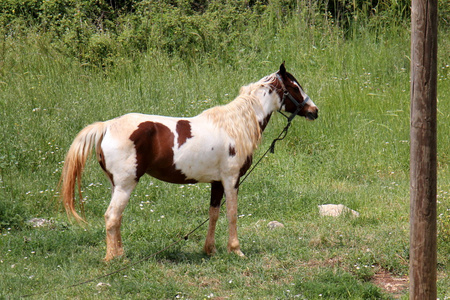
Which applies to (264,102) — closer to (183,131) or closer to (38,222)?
(183,131)

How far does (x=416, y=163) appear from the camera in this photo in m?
4.05

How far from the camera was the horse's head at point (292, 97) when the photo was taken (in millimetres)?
6219

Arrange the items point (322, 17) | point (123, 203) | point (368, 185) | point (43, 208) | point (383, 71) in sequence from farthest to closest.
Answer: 1. point (322, 17)
2. point (383, 71)
3. point (368, 185)
4. point (43, 208)
5. point (123, 203)

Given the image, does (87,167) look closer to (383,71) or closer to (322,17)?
(383,71)

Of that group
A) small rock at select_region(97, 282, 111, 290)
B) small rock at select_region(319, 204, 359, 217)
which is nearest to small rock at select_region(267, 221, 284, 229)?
small rock at select_region(319, 204, 359, 217)

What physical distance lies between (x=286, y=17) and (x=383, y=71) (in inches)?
106

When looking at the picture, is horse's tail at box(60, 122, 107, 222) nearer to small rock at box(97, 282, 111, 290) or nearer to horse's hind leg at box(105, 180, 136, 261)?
horse's hind leg at box(105, 180, 136, 261)

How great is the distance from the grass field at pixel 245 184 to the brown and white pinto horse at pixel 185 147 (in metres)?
0.52

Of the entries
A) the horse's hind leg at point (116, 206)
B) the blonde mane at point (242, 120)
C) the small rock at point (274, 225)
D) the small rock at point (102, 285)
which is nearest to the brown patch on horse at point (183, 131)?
the blonde mane at point (242, 120)

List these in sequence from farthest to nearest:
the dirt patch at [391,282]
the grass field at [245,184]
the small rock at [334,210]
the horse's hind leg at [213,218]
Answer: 1. the small rock at [334,210]
2. the horse's hind leg at [213,218]
3. the grass field at [245,184]
4. the dirt patch at [391,282]

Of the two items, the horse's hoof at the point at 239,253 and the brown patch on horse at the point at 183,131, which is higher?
the brown patch on horse at the point at 183,131

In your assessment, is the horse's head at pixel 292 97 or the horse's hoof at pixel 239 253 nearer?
the horse's hoof at pixel 239 253

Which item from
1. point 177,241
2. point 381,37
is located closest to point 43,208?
point 177,241

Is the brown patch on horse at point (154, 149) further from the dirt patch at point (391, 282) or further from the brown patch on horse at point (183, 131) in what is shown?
the dirt patch at point (391, 282)
